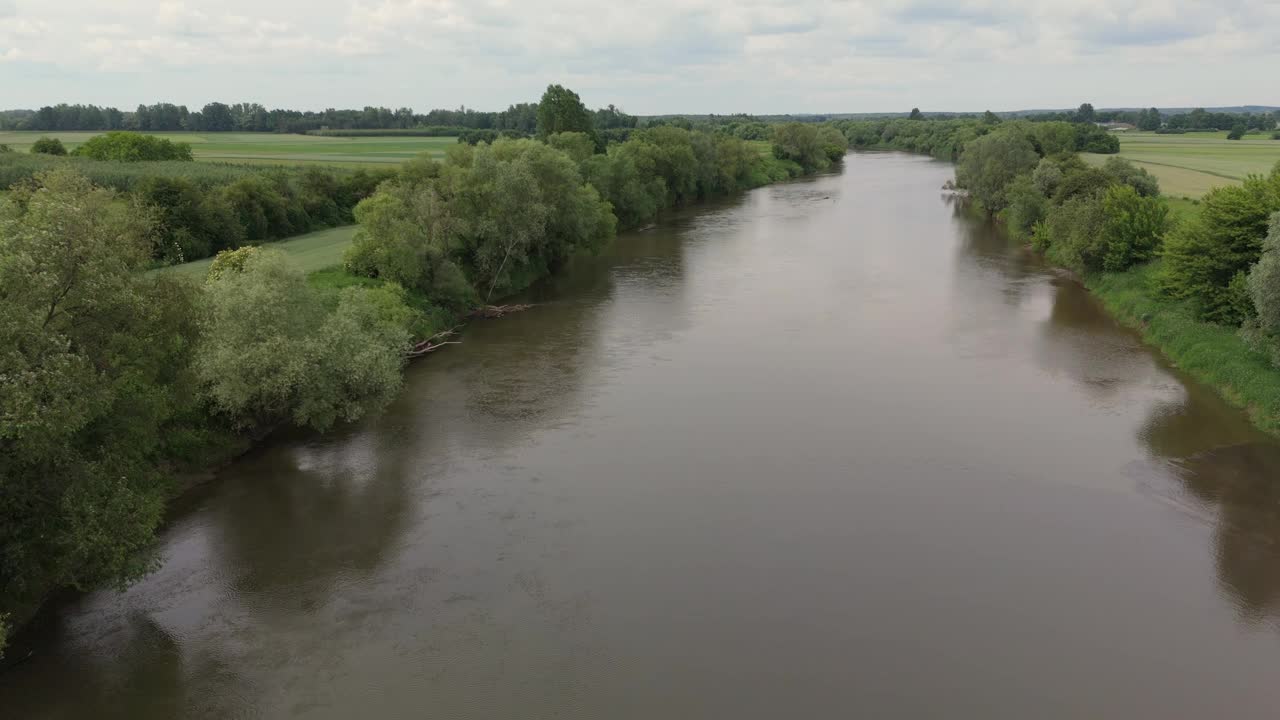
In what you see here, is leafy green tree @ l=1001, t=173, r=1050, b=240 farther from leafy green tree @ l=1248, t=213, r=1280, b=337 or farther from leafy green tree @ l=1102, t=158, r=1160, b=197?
leafy green tree @ l=1248, t=213, r=1280, b=337

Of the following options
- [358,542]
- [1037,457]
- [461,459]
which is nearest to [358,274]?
[461,459]

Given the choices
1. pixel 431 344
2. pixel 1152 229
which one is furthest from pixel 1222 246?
pixel 431 344

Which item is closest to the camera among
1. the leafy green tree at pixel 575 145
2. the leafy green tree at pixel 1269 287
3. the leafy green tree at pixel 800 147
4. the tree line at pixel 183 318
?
the tree line at pixel 183 318

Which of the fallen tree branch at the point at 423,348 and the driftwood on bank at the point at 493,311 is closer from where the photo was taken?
the fallen tree branch at the point at 423,348

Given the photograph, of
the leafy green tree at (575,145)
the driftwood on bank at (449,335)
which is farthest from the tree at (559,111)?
the driftwood on bank at (449,335)

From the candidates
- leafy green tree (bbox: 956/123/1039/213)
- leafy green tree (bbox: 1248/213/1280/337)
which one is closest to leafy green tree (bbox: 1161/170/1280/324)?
leafy green tree (bbox: 1248/213/1280/337)

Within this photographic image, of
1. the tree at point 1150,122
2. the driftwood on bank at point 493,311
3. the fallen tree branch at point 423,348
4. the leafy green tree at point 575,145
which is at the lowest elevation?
the fallen tree branch at point 423,348

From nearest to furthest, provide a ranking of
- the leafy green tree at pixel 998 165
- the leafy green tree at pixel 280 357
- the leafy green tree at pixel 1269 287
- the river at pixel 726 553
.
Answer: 1. the river at pixel 726 553
2. the leafy green tree at pixel 280 357
3. the leafy green tree at pixel 1269 287
4. the leafy green tree at pixel 998 165

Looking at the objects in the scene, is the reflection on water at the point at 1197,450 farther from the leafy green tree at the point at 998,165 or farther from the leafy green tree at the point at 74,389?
the leafy green tree at the point at 998,165
